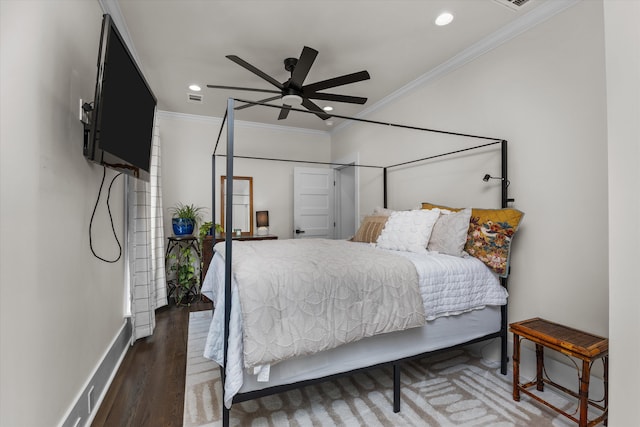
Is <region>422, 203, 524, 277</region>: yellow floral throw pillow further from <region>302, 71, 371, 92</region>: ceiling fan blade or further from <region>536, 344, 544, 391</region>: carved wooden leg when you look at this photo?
<region>302, 71, 371, 92</region>: ceiling fan blade

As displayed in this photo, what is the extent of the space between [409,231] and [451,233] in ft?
1.14

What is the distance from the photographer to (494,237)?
2.14 meters

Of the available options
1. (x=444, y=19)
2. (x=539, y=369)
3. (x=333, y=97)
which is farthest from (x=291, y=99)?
(x=539, y=369)

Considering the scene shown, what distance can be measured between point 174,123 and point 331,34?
9.84 ft

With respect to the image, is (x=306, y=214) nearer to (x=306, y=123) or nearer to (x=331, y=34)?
(x=306, y=123)

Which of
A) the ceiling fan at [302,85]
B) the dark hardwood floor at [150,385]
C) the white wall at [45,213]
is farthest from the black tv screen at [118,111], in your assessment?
the dark hardwood floor at [150,385]

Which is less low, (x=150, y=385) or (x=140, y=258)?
(x=140, y=258)

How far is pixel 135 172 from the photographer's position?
198 centimetres

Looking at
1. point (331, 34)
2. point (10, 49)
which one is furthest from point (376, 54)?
point (10, 49)

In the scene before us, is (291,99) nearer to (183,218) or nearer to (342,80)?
(342,80)

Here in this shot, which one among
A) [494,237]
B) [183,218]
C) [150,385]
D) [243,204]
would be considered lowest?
[150,385]

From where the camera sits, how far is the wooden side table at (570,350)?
152 centimetres

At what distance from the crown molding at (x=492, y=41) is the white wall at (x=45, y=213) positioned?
2.84m

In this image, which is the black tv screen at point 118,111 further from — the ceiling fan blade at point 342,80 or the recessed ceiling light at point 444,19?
the recessed ceiling light at point 444,19
